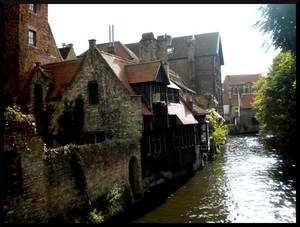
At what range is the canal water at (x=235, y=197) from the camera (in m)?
13.1

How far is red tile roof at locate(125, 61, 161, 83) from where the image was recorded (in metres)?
18.4

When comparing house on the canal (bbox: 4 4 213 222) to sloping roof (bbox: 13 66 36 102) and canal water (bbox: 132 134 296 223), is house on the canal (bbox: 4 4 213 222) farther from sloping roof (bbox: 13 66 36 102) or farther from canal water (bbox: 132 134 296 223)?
canal water (bbox: 132 134 296 223)

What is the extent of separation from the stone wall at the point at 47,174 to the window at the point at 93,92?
5314mm

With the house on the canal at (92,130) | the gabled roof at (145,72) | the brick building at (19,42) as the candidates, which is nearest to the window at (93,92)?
the house on the canal at (92,130)

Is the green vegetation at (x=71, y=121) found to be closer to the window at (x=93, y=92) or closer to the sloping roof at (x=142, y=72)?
the window at (x=93, y=92)

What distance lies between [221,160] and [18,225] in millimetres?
22933

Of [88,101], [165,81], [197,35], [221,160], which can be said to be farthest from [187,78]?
[88,101]

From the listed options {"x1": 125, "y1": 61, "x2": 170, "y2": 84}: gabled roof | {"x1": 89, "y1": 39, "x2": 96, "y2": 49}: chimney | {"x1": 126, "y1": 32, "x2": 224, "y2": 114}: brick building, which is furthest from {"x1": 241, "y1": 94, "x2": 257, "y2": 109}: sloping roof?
{"x1": 89, "y1": 39, "x2": 96, "y2": 49}: chimney

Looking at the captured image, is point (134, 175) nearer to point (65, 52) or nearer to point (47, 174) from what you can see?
point (47, 174)

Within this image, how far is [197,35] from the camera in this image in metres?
51.4

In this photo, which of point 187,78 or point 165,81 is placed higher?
point 187,78

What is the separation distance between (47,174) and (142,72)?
1099 centimetres

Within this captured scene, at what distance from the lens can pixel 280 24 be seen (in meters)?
14.1

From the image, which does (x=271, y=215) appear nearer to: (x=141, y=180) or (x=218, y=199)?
(x=218, y=199)
